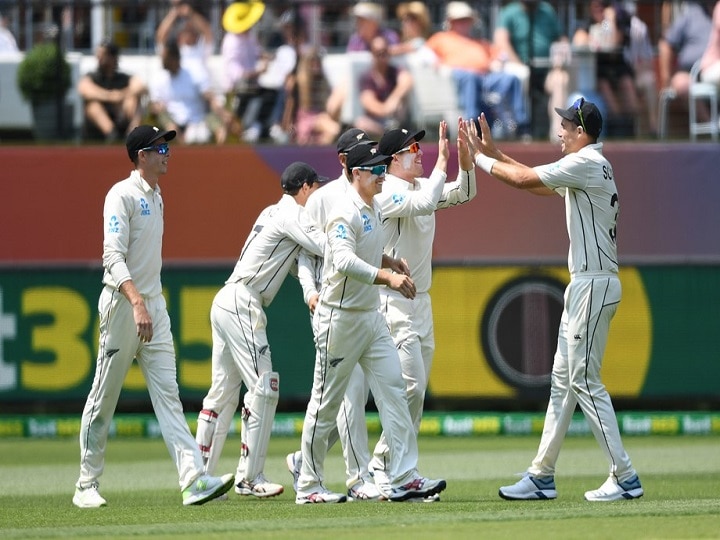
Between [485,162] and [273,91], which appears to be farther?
[273,91]

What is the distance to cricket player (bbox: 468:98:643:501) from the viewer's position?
8.94 m

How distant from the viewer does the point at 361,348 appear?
29.0 feet

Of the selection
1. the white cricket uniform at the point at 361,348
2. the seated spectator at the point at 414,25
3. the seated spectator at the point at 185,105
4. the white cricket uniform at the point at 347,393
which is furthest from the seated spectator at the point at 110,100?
the white cricket uniform at the point at 361,348

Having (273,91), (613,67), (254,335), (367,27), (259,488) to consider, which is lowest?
(259,488)

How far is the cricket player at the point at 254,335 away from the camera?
31.8 ft

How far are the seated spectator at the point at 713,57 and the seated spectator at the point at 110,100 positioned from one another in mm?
5920

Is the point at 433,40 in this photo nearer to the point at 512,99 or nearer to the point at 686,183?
the point at 512,99

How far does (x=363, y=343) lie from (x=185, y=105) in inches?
278

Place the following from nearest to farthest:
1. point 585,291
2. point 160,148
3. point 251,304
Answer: point 585,291 → point 160,148 → point 251,304

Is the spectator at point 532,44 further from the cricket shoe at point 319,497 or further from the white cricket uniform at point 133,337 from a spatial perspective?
the cricket shoe at point 319,497

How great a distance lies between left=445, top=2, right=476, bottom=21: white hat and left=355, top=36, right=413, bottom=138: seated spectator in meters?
0.75

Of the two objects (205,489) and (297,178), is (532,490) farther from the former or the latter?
(297,178)

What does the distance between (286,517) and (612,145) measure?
25.3 ft

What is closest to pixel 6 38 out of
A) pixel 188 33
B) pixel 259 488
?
pixel 188 33
